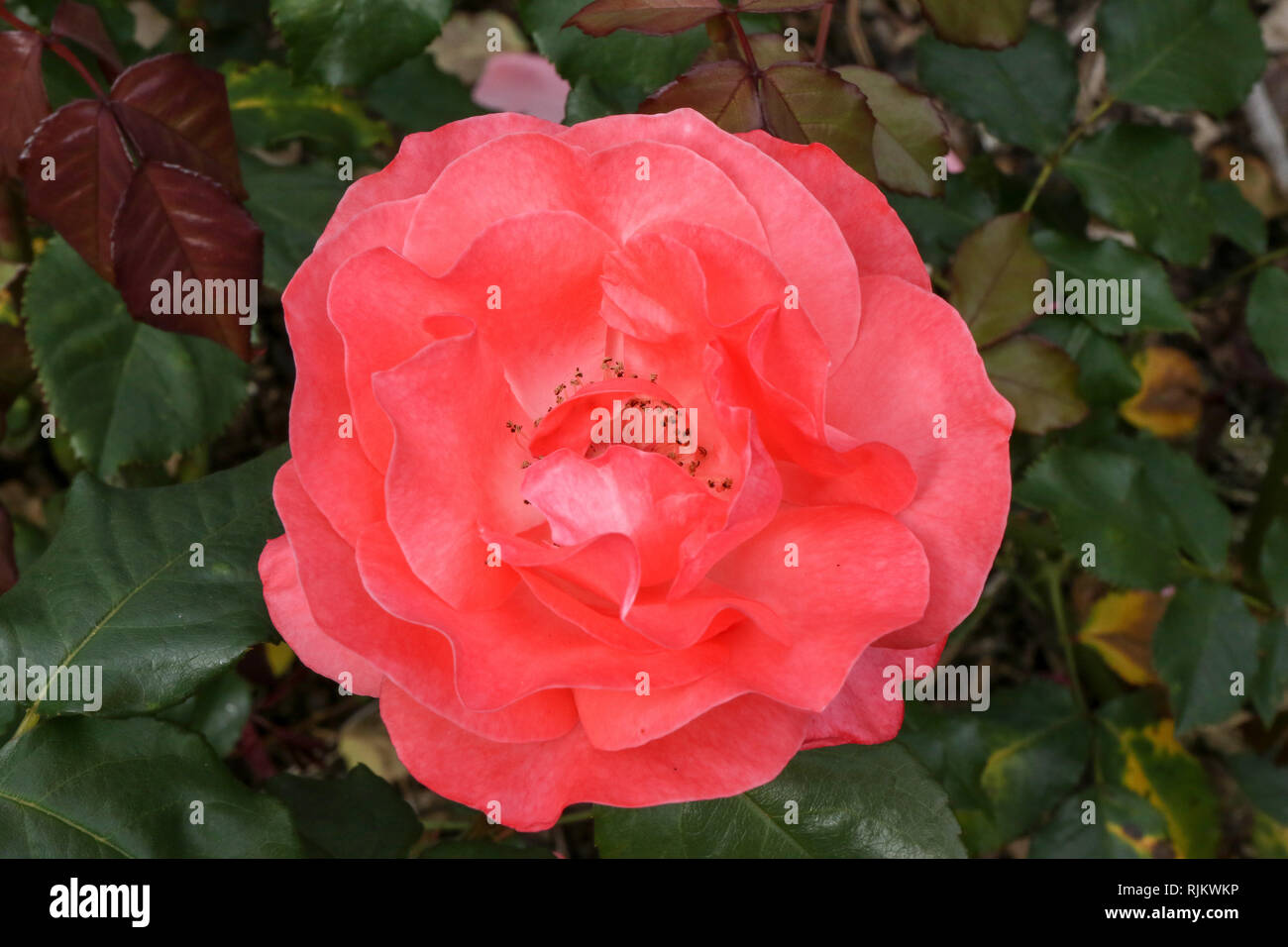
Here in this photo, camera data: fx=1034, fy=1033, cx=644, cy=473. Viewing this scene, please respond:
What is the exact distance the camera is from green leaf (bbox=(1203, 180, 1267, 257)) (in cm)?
A: 162

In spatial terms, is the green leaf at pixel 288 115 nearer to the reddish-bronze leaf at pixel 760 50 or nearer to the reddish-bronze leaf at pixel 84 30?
the reddish-bronze leaf at pixel 84 30

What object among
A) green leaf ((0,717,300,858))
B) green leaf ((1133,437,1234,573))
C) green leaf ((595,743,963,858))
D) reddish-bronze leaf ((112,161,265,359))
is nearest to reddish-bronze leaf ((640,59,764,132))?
reddish-bronze leaf ((112,161,265,359))

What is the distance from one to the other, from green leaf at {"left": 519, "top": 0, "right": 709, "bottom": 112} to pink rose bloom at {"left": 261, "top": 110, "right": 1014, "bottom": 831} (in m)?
0.35

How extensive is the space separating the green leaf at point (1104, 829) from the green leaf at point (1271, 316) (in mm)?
680

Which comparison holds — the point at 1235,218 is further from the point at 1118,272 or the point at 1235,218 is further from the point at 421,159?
the point at 421,159

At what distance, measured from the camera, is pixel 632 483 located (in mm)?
803

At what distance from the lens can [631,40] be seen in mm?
1221

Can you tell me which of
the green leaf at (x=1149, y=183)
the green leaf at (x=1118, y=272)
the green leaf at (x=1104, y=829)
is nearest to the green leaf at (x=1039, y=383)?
the green leaf at (x=1118, y=272)

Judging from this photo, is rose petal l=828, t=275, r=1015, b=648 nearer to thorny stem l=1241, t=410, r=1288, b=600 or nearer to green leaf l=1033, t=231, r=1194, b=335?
green leaf l=1033, t=231, r=1194, b=335

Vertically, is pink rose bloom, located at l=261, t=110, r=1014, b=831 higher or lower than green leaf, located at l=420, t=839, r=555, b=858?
higher

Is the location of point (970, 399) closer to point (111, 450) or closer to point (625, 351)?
point (625, 351)

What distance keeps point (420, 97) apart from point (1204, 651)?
1451mm

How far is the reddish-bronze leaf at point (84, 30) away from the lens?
1037 millimetres

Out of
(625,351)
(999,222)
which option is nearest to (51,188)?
(625,351)
